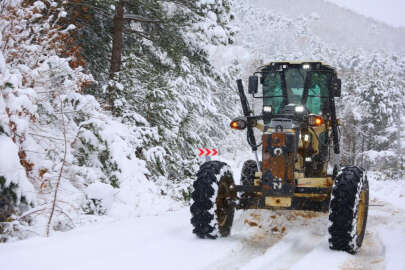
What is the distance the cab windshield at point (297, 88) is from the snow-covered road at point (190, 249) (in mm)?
2113

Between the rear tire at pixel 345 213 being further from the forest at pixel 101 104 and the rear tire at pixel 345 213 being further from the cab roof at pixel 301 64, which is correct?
the forest at pixel 101 104

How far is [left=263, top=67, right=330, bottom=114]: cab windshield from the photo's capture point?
686cm

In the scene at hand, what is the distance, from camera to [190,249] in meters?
4.43

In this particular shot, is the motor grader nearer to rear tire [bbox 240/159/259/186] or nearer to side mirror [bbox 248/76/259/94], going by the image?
side mirror [bbox 248/76/259/94]

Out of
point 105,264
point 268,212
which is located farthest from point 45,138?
point 268,212

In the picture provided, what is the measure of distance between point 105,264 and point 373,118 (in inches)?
1242

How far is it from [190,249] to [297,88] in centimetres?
368

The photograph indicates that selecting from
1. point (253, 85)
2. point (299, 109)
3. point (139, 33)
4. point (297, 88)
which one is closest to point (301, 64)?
point (297, 88)

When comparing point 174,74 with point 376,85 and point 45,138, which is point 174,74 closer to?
point 45,138

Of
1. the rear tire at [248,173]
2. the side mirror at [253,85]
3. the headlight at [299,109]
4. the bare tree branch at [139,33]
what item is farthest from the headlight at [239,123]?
the bare tree branch at [139,33]

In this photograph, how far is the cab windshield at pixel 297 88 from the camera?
6.86 m

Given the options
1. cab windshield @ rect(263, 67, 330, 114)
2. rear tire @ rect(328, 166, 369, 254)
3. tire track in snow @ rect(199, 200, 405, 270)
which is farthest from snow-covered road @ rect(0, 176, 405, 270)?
cab windshield @ rect(263, 67, 330, 114)

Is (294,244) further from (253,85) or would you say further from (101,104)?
(101,104)

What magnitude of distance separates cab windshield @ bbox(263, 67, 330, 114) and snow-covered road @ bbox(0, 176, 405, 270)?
2.11m
